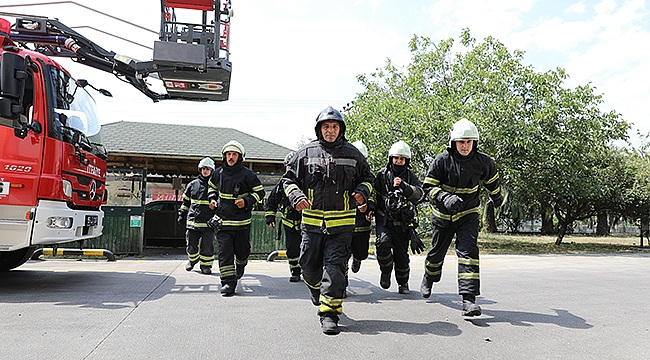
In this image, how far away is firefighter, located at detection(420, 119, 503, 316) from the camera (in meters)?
4.98

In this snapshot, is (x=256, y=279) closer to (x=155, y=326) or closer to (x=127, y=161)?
(x=155, y=326)

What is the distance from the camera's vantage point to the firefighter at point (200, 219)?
315 inches

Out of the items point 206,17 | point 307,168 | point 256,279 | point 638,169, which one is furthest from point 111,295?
point 638,169

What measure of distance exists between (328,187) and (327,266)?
763 millimetres

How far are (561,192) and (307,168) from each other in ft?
54.2

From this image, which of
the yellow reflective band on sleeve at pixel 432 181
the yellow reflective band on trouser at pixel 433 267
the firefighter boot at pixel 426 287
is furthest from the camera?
the firefighter boot at pixel 426 287

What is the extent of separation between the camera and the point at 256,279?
7883 mm

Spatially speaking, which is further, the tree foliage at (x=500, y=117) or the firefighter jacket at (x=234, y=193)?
the tree foliage at (x=500, y=117)

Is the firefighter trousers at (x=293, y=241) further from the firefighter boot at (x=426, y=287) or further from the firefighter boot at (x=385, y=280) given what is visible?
the firefighter boot at (x=426, y=287)

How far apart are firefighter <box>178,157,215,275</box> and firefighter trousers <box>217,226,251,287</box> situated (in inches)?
61.5

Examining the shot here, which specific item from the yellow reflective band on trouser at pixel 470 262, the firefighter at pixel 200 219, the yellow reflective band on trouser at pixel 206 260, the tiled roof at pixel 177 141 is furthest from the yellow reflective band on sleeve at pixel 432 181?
the tiled roof at pixel 177 141

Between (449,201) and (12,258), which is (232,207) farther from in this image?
(12,258)

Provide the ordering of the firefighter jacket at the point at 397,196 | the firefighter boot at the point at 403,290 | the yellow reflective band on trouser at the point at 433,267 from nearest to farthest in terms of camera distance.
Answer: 1. the yellow reflective band on trouser at the point at 433,267
2. the firefighter jacket at the point at 397,196
3. the firefighter boot at the point at 403,290

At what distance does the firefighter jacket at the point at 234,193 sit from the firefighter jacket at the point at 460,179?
2444 millimetres
